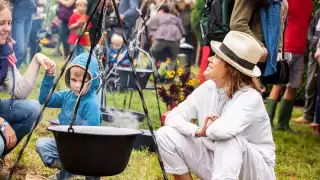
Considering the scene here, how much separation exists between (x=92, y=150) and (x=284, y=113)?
4243 mm

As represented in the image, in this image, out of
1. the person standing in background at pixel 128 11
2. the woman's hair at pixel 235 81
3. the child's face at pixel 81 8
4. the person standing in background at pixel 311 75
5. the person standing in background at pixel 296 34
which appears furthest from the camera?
the child's face at pixel 81 8

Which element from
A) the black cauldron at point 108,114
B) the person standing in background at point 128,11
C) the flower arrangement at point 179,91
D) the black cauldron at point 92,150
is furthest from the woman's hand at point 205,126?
the person standing in background at point 128,11

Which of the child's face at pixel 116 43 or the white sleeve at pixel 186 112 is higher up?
the white sleeve at pixel 186 112

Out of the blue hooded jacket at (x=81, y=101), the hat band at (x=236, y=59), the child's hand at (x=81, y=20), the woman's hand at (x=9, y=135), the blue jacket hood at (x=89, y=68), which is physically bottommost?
the child's hand at (x=81, y=20)

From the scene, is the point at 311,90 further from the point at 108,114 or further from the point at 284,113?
the point at 108,114

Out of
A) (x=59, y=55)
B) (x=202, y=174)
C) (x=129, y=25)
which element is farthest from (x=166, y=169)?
(x=59, y=55)

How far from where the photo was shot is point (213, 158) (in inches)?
142

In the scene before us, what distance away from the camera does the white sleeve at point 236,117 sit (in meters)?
3.37

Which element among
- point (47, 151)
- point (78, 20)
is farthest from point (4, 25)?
point (78, 20)

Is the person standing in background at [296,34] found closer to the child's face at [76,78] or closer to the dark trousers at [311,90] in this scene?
the dark trousers at [311,90]

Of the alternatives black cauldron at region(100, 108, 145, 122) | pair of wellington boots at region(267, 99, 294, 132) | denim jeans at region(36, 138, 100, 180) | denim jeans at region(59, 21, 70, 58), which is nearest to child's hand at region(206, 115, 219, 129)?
denim jeans at region(36, 138, 100, 180)

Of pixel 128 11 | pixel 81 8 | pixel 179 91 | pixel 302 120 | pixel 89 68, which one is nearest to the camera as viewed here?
pixel 89 68

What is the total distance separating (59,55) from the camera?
14.0 metres

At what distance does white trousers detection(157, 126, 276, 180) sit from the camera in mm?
3365
